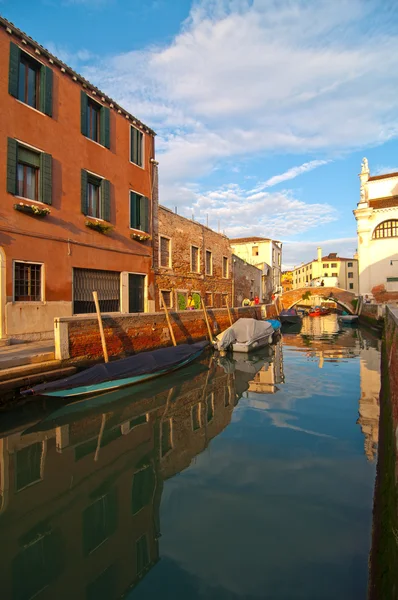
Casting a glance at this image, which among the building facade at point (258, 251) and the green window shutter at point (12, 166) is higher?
the building facade at point (258, 251)

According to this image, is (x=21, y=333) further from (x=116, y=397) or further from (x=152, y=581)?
(x=152, y=581)

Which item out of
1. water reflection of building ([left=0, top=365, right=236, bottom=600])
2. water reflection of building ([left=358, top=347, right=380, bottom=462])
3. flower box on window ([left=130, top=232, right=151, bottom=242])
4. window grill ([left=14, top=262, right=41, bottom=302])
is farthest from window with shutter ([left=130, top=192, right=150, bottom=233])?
water reflection of building ([left=358, top=347, right=380, bottom=462])

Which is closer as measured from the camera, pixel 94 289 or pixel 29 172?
pixel 29 172

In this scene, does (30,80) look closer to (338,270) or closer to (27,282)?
(27,282)

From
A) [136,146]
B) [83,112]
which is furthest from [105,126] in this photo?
[136,146]

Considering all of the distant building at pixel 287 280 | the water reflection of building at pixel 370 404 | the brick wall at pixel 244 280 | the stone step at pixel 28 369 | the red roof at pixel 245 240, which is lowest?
the water reflection of building at pixel 370 404

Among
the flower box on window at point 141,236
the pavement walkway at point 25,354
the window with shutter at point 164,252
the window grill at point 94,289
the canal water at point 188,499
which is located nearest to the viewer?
the canal water at point 188,499

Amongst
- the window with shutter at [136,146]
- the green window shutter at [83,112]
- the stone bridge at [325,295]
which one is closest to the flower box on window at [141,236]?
the window with shutter at [136,146]

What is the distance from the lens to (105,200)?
12.0 m

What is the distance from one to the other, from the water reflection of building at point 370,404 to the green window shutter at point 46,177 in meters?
9.78

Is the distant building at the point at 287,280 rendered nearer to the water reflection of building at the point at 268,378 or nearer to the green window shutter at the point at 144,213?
the green window shutter at the point at 144,213

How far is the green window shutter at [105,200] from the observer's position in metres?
12.0

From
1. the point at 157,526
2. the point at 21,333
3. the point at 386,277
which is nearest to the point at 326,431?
the point at 157,526

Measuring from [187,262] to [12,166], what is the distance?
941 cm
